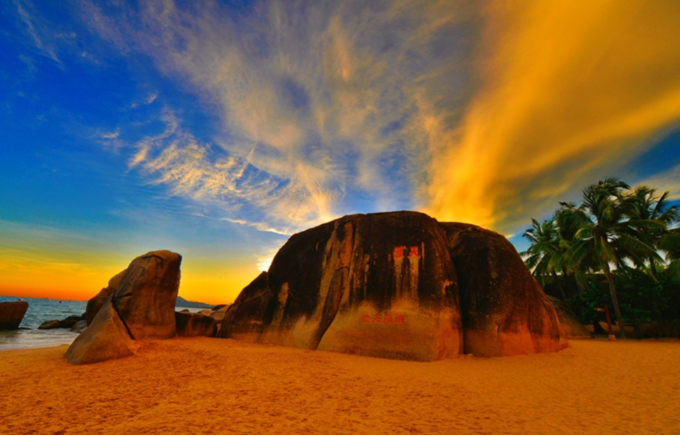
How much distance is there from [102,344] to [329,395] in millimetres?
7616

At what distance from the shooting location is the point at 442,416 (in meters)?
5.72

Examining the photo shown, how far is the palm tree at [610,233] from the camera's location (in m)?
22.1

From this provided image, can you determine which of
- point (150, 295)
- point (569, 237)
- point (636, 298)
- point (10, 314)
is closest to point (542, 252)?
point (569, 237)

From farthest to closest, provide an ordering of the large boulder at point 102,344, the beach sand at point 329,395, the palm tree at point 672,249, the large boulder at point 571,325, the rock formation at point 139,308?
the large boulder at point 571,325
the palm tree at point 672,249
the rock formation at point 139,308
the large boulder at point 102,344
the beach sand at point 329,395

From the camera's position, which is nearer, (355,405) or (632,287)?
(355,405)

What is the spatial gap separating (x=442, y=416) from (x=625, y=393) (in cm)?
523

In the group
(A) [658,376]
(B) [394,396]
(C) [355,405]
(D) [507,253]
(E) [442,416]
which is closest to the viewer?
(E) [442,416]

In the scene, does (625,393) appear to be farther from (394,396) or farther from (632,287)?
(632,287)

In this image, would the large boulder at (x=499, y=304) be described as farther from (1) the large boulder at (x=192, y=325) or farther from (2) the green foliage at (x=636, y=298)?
(2) the green foliage at (x=636, y=298)

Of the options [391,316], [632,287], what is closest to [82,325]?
[391,316]

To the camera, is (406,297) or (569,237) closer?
(406,297)

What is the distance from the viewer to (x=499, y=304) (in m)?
A: 11.6

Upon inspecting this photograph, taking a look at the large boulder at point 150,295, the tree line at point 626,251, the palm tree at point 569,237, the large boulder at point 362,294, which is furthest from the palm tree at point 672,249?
the large boulder at point 150,295

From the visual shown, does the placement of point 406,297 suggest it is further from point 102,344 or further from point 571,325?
point 571,325
